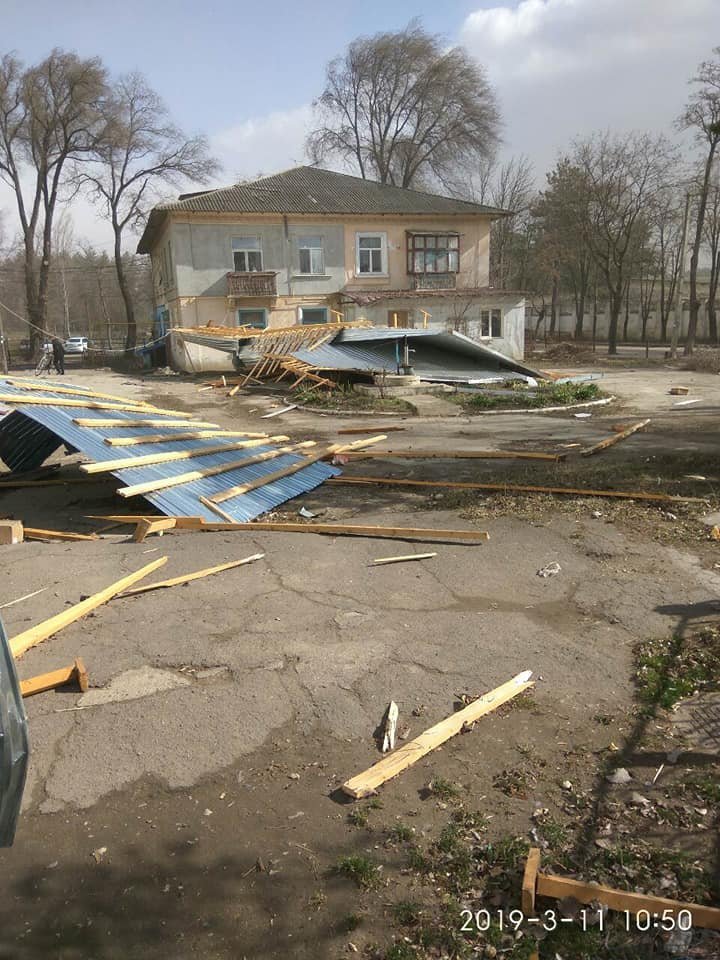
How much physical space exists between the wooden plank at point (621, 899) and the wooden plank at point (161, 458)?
6.00 meters

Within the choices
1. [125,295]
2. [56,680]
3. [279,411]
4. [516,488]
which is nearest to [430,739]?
[56,680]

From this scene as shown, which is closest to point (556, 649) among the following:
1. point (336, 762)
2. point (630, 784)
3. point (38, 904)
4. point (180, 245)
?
point (630, 784)

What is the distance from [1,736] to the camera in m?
2.11

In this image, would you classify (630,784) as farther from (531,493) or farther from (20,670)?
(531,493)

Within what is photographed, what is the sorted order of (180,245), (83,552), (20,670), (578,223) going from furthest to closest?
(578,223), (180,245), (83,552), (20,670)

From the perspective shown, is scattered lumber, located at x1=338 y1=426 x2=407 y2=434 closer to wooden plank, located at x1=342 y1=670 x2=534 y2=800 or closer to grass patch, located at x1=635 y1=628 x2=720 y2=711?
grass patch, located at x1=635 y1=628 x2=720 y2=711

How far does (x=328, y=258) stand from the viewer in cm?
3372

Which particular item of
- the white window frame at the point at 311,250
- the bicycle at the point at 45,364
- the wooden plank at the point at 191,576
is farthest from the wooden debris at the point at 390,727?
the bicycle at the point at 45,364

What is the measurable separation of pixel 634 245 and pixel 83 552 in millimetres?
51782

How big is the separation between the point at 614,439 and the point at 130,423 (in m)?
8.33

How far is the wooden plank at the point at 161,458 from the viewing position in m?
7.40

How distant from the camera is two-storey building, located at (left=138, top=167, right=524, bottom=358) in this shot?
31.8 m

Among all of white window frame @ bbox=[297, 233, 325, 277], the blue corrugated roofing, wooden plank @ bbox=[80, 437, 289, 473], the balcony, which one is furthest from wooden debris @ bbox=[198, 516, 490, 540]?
white window frame @ bbox=[297, 233, 325, 277]

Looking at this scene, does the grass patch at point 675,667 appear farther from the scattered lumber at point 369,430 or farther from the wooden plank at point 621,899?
the scattered lumber at point 369,430
